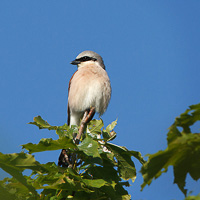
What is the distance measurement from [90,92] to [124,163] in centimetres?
311

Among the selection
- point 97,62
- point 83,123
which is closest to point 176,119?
point 83,123

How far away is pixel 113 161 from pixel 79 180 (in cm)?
41

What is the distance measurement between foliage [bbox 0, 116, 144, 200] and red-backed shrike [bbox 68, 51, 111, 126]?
287 centimetres

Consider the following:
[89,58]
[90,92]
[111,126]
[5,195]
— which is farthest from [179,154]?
[89,58]

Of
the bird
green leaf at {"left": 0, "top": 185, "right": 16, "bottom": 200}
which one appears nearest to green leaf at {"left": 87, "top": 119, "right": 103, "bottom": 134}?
green leaf at {"left": 0, "top": 185, "right": 16, "bottom": 200}

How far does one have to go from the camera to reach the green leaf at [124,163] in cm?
255

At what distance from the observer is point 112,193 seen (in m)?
2.27

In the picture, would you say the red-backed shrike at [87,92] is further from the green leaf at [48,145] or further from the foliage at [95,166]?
the green leaf at [48,145]

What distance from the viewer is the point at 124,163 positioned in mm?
2576

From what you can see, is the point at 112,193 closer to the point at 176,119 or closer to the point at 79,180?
the point at 79,180

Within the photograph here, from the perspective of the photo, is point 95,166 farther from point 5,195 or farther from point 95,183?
point 5,195

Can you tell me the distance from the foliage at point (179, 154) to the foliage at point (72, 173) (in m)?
0.89

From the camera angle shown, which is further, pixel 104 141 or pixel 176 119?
pixel 104 141

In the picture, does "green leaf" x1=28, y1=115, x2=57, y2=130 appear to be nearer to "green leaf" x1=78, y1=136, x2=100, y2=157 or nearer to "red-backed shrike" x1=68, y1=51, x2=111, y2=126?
"green leaf" x1=78, y1=136, x2=100, y2=157
